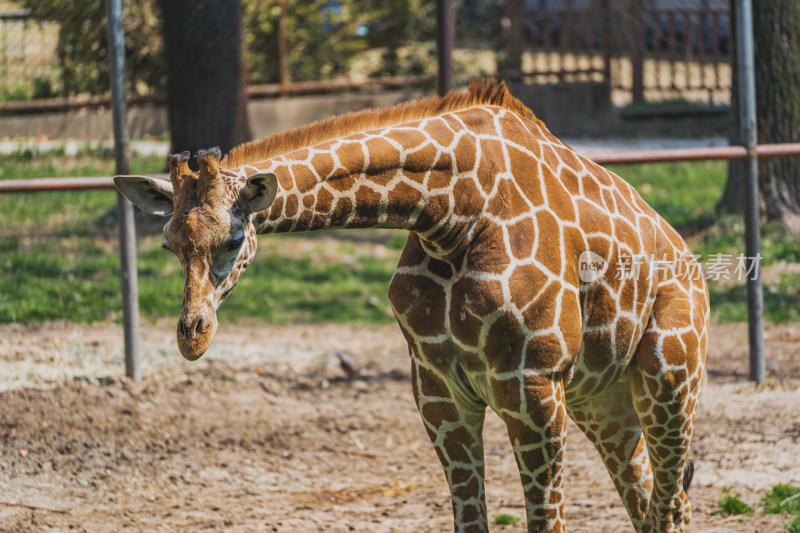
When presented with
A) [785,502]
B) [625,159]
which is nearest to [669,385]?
[785,502]

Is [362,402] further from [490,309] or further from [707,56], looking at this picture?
[707,56]

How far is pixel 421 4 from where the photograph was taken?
14812 mm

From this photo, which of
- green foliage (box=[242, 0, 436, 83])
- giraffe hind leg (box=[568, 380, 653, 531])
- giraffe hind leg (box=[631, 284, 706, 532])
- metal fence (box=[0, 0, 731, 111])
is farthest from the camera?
green foliage (box=[242, 0, 436, 83])

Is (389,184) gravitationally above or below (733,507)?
above

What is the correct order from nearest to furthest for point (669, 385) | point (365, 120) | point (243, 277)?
→ point (365, 120) < point (669, 385) < point (243, 277)

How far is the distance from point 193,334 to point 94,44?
11.3 meters

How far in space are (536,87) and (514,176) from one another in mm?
10936

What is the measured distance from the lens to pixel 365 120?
339 cm

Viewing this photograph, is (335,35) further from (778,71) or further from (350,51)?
(778,71)

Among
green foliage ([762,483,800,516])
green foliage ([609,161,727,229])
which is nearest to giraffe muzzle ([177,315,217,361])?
green foliage ([762,483,800,516])

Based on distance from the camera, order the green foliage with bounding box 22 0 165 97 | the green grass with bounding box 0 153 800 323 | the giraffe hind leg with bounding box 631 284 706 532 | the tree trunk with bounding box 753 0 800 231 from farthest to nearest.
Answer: the green foliage with bounding box 22 0 165 97, the tree trunk with bounding box 753 0 800 231, the green grass with bounding box 0 153 800 323, the giraffe hind leg with bounding box 631 284 706 532

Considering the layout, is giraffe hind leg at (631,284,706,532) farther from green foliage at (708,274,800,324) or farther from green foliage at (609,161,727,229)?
green foliage at (609,161,727,229)

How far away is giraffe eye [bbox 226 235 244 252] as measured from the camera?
2909mm

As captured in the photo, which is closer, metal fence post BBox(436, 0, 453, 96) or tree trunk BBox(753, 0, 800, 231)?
metal fence post BBox(436, 0, 453, 96)
